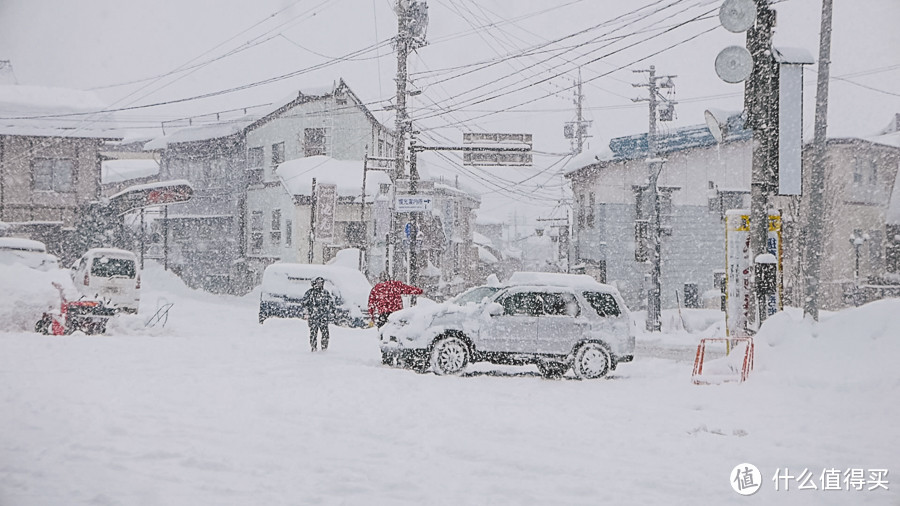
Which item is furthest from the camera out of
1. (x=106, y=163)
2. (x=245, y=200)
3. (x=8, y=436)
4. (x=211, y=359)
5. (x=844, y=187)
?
(x=844, y=187)

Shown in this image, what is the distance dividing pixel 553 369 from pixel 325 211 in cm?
1326

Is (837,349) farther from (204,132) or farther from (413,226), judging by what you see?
(204,132)

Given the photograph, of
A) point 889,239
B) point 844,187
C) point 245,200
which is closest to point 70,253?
point 245,200

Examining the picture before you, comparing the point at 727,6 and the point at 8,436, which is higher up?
the point at 727,6

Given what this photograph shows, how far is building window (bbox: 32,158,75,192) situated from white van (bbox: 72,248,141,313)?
44.5 inches

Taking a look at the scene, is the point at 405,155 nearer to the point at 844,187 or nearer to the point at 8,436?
the point at 8,436

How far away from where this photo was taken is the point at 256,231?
70.1ft

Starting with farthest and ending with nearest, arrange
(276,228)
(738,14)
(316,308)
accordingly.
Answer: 1. (276,228)
2. (316,308)
3. (738,14)

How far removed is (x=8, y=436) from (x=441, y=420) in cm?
426

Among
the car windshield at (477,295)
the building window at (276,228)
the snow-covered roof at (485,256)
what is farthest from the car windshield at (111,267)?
the snow-covered roof at (485,256)

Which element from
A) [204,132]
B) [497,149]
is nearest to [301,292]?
[204,132]

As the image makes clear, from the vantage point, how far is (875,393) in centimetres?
892

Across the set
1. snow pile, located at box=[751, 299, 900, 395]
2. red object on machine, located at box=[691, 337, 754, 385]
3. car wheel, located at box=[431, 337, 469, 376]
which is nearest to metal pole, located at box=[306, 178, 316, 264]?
car wheel, located at box=[431, 337, 469, 376]

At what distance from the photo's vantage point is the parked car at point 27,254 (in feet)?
32.9
